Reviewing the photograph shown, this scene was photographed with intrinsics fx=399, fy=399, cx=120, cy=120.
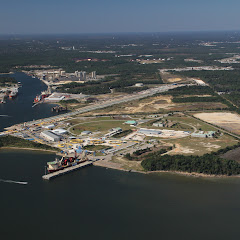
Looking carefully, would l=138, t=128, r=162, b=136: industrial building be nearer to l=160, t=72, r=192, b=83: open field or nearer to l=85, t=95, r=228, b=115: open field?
l=85, t=95, r=228, b=115: open field

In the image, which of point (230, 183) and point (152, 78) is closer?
point (230, 183)

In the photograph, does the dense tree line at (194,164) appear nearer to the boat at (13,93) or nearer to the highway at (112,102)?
the highway at (112,102)

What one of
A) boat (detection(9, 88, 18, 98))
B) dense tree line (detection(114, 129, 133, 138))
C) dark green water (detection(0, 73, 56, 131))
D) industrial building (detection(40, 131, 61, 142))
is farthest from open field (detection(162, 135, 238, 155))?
boat (detection(9, 88, 18, 98))

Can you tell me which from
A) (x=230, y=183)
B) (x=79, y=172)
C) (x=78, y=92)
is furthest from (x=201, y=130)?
(x=78, y=92)

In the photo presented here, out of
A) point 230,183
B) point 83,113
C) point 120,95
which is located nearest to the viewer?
point 230,183

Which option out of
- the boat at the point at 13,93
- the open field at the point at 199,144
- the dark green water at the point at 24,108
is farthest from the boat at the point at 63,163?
the boat at the point at 13,93

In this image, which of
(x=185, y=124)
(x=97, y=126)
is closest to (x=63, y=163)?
(x=97, y=126)

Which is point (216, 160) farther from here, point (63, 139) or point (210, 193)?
point (63, 139)
